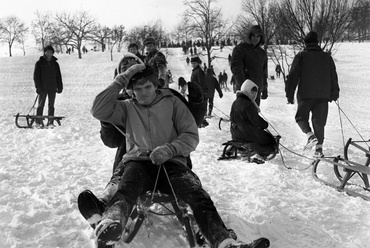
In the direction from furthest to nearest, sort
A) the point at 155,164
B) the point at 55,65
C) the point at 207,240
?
the point at 55,65 < the point at 155,164 < the point at 207,240

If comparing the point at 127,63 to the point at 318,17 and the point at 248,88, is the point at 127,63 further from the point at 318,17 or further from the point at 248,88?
the point at 318,17

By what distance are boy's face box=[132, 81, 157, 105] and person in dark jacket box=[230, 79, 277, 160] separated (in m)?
1.85

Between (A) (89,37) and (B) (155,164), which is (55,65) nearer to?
(B) (155,164)

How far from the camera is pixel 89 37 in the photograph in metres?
54.5

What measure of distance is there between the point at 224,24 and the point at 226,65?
32.0ft

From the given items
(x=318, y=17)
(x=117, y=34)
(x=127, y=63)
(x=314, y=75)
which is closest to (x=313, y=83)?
(x=314, y=75)

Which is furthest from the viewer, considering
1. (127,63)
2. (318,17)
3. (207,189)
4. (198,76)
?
(318,17)

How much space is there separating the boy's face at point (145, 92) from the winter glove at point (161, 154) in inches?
18.1

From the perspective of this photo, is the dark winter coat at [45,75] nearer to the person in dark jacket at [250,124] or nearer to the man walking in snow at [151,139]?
the person in dark jacket at [250,124]

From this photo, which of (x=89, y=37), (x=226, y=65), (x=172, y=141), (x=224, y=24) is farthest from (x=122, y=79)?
(x=89, y=37)

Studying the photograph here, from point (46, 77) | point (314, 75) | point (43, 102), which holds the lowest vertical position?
point (43, 102)

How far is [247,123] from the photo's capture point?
14.4 feet

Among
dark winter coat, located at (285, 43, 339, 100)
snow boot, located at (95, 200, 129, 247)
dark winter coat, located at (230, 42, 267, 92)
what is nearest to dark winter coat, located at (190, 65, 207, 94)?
dark winter coat, located at (230, 42, 267, 92)

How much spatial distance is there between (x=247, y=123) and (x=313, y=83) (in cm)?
148
